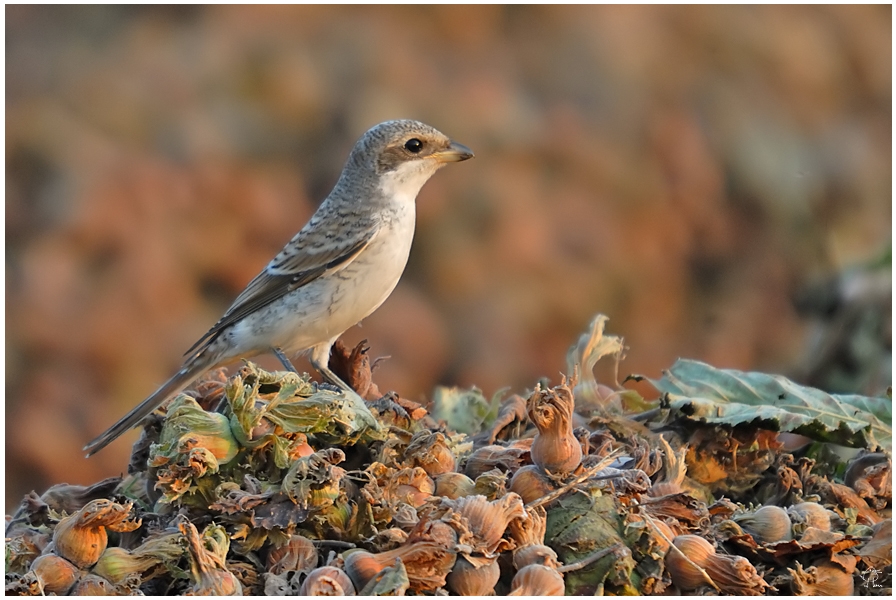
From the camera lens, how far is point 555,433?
4.65 ft

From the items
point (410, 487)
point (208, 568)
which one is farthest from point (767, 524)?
point (208, 568)

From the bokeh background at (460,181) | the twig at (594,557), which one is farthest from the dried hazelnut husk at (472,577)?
the bokeh background at (460,181)

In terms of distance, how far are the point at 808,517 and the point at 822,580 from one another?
10 cm

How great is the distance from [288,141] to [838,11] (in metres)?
2.47

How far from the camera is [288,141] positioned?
409cm

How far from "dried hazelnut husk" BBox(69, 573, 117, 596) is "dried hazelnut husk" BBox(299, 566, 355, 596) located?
25cm

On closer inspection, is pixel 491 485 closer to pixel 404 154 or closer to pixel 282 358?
pixel 282 358

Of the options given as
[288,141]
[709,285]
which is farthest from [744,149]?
[288,141]

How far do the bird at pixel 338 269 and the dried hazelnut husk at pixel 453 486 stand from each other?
50.3 inches

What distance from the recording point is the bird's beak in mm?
2879

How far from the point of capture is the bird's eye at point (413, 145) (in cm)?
295

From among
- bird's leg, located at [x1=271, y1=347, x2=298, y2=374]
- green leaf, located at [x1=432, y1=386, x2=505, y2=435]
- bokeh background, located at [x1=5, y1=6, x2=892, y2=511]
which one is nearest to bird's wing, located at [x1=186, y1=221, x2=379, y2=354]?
bird's leg, located at [x1=271, y1=347, x2=298, y2=374]

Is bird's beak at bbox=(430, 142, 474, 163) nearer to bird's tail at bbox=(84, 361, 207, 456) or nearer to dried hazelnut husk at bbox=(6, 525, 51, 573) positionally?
bird's tail at bbox=(84, 361, 207, 456)

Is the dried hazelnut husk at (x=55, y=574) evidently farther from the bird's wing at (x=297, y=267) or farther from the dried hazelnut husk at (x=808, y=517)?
the bird's wing at (x=297, y=267)
